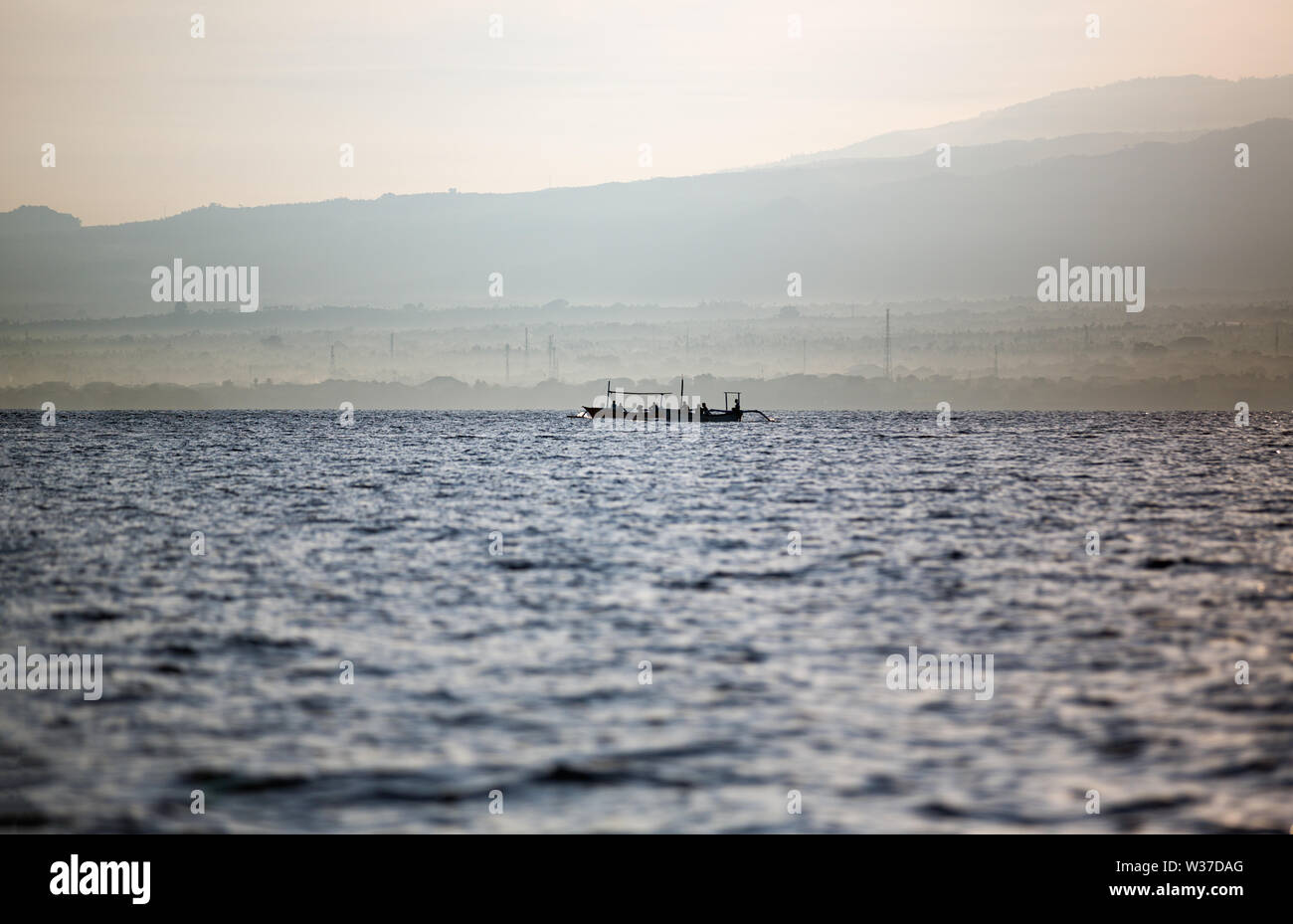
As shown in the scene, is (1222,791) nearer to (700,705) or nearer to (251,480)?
(700,705)

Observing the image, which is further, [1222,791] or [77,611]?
[77,611]

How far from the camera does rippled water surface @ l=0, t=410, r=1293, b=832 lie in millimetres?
16109

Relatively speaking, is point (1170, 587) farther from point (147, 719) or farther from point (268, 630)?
point (147, 719)

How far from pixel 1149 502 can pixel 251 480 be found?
208 ft

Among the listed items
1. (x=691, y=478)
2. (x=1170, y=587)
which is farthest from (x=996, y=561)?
(x=691, y=478)

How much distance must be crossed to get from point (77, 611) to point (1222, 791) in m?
27.9

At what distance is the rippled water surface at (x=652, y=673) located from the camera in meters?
16.1

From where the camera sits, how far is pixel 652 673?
23297mm

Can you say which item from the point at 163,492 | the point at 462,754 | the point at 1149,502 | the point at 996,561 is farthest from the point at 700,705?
the point at 163,492

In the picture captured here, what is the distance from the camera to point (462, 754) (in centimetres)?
1802

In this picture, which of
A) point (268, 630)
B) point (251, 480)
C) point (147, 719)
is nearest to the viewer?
point (147, 719)
